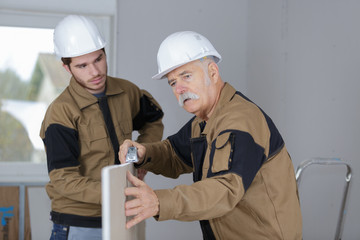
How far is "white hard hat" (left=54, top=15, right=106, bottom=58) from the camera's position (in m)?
1.98

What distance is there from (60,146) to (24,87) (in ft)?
6.77

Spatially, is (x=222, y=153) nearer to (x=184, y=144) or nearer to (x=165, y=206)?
(x=165, y=206)

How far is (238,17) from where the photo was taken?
4094mm

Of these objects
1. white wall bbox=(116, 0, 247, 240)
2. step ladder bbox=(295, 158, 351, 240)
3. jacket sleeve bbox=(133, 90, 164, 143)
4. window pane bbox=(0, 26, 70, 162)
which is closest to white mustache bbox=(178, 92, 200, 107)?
jacket sleeve bbox=(133, 90, 164, 143)

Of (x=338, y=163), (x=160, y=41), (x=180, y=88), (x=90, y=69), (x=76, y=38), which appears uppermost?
(x=160, y=41)

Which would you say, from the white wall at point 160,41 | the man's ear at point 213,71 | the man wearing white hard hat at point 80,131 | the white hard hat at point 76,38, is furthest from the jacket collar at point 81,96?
the white wall at point 160,41

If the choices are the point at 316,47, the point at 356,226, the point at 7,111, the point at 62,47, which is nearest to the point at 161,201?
the point at 62,47

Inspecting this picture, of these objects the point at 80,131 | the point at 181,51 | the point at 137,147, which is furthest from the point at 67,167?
the point at 181,51

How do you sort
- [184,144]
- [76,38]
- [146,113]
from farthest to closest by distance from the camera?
[146,113] → [76,38] → [184,144]

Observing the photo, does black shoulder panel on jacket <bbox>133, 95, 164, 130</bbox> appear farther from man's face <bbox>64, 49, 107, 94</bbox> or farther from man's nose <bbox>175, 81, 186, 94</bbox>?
man's nose <bbox>175, 81, 186, 94</bbox>

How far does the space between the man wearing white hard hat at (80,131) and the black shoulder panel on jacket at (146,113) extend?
23 centimetres

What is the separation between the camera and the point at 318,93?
2.80m

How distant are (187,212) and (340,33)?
6.03ft

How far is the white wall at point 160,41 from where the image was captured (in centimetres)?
380
